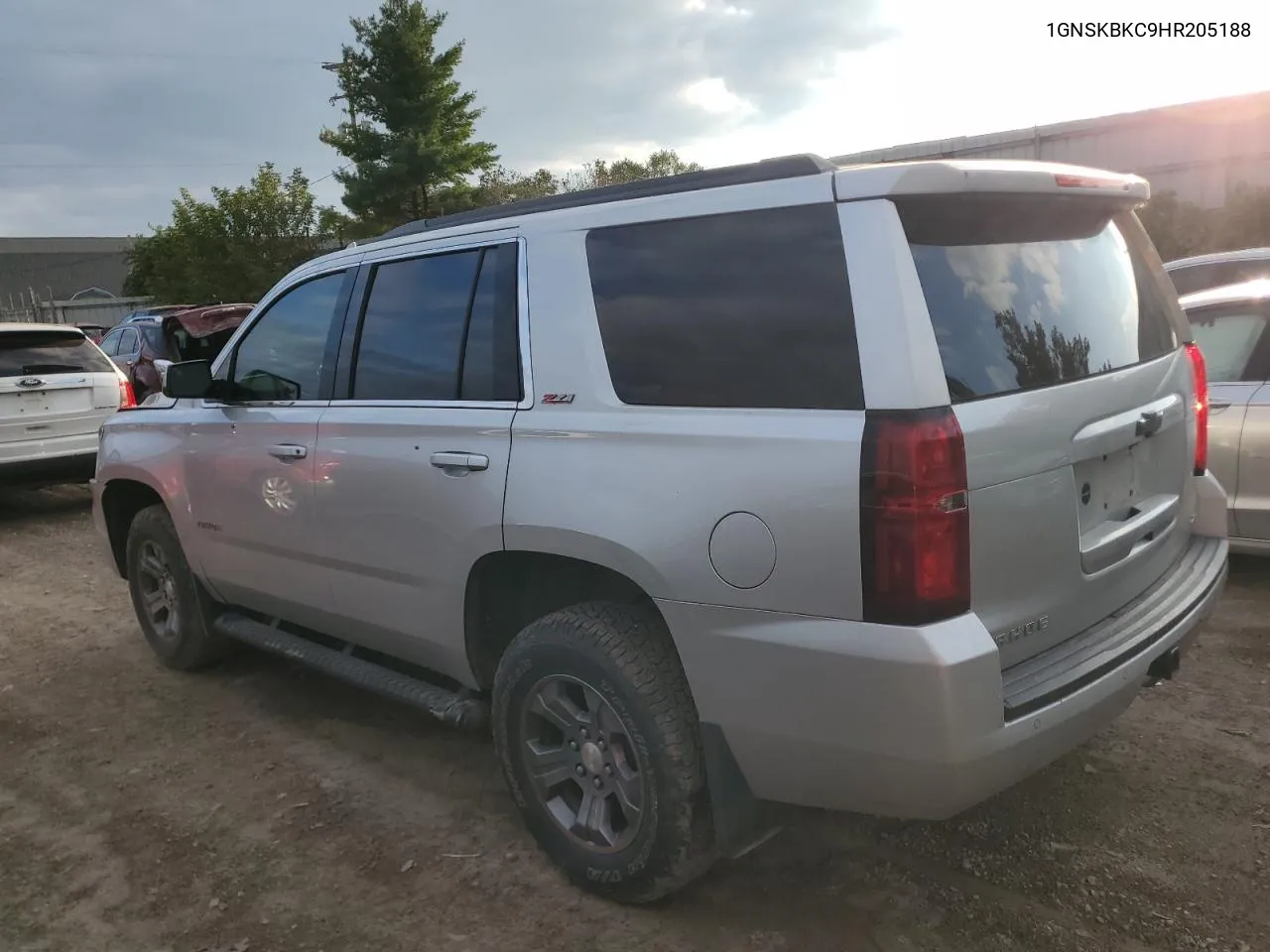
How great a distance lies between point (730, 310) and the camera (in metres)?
2.62

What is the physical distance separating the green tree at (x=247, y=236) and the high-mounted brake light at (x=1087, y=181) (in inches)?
1172

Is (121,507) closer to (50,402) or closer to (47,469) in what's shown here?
(47,469)

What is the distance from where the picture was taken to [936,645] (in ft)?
7.37

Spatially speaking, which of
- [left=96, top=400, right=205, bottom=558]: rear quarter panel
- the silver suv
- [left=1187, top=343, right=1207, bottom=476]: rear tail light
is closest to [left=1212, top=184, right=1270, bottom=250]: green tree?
[left=1187, top=343, right=1207, bottom=476]: rear tail light

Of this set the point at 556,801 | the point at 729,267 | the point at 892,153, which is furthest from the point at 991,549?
the point at 892,153

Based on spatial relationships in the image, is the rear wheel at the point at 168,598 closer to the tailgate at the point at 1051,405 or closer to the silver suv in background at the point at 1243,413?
the tailgate at the point at 1051,405

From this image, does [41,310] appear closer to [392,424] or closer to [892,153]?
[892,153]

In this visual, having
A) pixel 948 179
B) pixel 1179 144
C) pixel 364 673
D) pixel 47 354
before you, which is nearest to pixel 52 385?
pixel 47 354

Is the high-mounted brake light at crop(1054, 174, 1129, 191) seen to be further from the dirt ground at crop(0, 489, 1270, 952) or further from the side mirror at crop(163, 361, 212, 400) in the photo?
the side mirror at crop(163, 361, 212, 400)

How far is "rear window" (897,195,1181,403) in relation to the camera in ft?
7.94

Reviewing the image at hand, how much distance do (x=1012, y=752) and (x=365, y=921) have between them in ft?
6.12

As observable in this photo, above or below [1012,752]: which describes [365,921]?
below

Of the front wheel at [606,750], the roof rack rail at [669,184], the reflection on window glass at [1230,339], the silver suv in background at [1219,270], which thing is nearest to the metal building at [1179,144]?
the silver suv in background at [1219,270]

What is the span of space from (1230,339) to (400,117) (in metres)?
29.6
